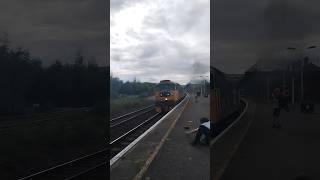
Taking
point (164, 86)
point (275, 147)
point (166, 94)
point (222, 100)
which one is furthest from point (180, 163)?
point (166, 94)

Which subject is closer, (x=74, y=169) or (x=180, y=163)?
(x=180, y=163)

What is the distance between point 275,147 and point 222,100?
0.99 meters

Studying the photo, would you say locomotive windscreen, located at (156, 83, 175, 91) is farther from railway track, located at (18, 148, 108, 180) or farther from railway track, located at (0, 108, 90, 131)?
railway track, located at (18, 148, 108, 180)

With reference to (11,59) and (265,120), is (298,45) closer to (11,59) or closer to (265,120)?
(265,120)

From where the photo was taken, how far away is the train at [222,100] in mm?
3844

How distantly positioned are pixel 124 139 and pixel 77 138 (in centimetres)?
157

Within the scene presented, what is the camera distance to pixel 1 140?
1098 cm

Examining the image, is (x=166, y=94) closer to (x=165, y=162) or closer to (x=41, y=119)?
(x=41, y=119)

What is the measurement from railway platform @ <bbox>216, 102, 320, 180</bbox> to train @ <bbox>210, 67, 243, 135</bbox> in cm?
33

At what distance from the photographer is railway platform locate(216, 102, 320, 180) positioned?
10.7ft

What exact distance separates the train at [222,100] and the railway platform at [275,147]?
33 centimetres

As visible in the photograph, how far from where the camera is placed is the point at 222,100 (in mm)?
4191

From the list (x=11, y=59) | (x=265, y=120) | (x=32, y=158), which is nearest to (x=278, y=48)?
(x=265, y=120)

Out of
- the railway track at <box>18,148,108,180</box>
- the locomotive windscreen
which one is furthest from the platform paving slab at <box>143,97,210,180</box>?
the locomotive windscreen
